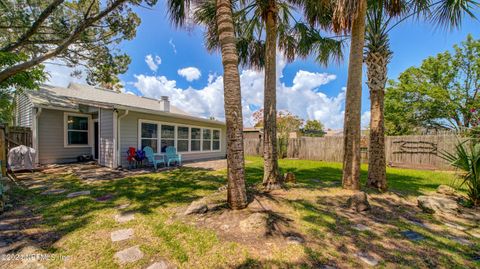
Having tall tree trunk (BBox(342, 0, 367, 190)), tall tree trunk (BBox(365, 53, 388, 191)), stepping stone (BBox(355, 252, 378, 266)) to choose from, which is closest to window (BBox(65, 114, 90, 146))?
tall tree trunk (BBox(342, 0, 367, 190))

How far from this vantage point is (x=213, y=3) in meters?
5.62

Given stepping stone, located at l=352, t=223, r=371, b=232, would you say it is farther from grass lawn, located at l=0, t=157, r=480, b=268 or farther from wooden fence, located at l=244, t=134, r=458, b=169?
wooden fence, located at l=244, t=134, r=458, b=169

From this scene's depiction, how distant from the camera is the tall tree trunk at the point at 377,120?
5.29 m

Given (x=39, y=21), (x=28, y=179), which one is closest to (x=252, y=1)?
(x=39, y=21)

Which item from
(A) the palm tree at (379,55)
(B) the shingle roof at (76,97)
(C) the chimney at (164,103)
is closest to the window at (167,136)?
(B) the shingle roof at (76,97)

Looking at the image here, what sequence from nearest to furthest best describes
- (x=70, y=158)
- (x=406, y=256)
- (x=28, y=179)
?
(x=406, y=256), (x=28, y=179), (x=70, y=158)

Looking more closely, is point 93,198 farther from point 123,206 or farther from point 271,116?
point 271,116

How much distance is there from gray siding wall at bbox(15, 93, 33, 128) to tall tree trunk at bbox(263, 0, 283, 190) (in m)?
10.3

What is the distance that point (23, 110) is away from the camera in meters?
10.1

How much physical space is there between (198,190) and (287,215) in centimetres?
263

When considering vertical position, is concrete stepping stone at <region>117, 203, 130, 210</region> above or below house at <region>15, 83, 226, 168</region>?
below

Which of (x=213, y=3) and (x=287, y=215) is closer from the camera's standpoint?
(x=287, y=215)

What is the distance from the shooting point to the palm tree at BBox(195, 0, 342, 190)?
205 inches

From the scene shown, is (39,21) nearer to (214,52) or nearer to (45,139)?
(45,139)
